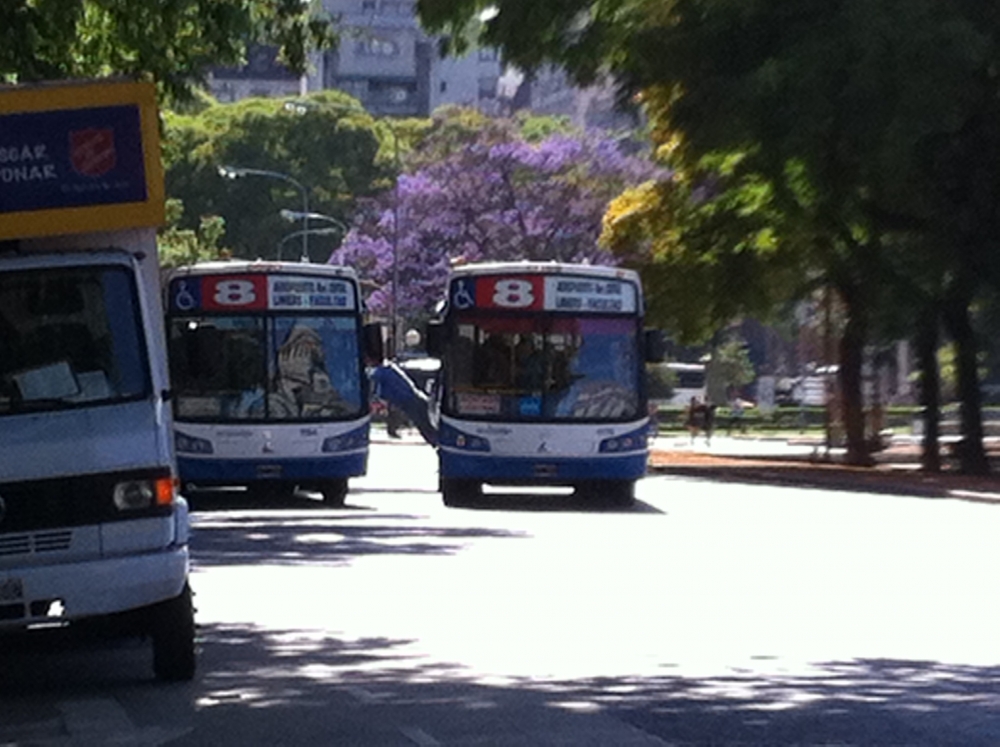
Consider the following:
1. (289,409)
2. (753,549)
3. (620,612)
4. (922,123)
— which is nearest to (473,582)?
(620,612)

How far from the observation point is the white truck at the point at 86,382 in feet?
42.4

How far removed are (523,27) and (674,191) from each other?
81.4 feet

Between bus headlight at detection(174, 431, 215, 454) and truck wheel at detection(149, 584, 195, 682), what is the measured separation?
19843 mm

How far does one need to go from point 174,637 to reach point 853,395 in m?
37.2

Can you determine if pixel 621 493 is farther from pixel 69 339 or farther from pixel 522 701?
pixel 522 701

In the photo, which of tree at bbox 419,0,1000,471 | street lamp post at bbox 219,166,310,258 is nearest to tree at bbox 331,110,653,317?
street lamp post at bbox 219,166,310,258

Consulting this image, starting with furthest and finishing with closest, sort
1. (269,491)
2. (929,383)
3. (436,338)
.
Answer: (929,383) → (269,491) → (436,338)

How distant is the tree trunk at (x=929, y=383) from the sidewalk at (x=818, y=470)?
397mm

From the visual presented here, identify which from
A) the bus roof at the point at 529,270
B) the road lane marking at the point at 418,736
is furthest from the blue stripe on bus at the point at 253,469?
the road lane marking at the point at 418,736

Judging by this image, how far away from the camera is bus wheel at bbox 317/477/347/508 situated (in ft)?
113

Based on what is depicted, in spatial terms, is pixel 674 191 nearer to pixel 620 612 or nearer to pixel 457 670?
pixel 620 612

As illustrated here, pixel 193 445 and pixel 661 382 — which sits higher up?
pixel 193 445

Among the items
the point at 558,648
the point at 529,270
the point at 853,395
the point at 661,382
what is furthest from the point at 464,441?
the point at 661,382

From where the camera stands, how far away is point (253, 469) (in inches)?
1335
